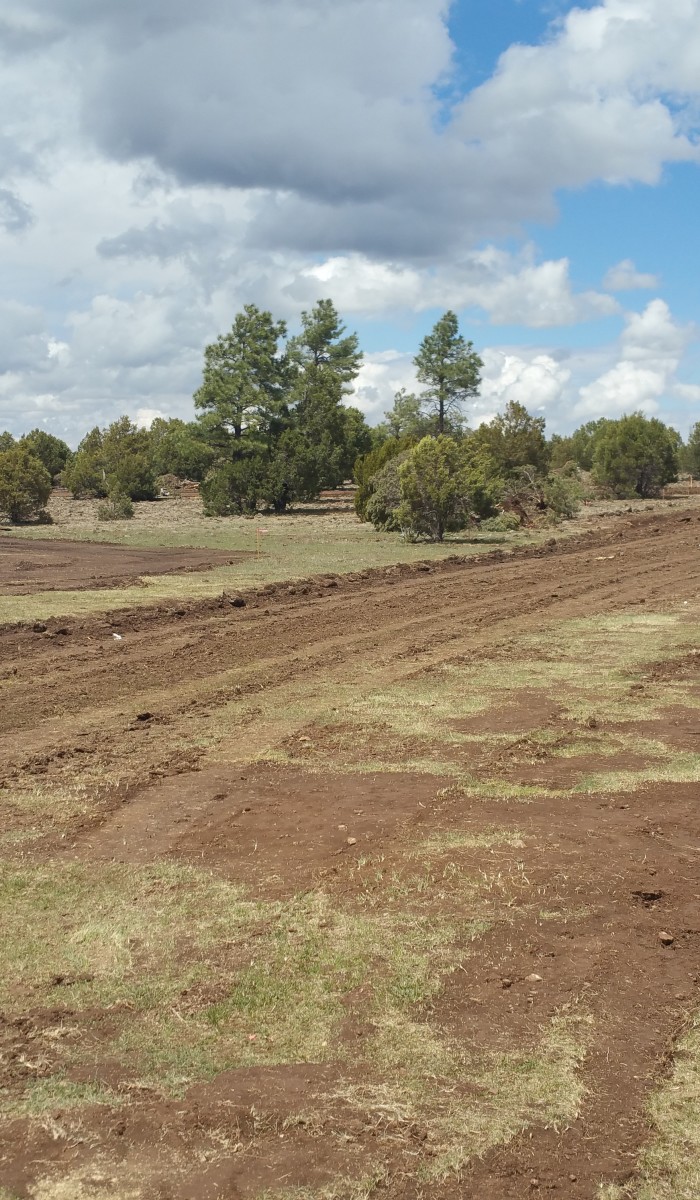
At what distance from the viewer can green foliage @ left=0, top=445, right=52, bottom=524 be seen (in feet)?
153

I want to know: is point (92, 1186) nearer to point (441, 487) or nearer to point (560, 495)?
point (441, 487)

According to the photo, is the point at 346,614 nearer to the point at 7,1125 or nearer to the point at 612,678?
the point at 612,678

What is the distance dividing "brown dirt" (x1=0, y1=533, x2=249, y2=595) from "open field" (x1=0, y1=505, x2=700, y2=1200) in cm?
1016

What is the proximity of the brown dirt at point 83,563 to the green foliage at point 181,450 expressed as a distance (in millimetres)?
20850

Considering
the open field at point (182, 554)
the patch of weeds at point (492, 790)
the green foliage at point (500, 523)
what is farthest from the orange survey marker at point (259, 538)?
the patch of weeds at point (492, 790)

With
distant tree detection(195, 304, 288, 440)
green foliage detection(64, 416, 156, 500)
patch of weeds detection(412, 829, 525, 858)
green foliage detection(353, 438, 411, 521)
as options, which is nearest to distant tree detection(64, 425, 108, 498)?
green foliage detection(64, 416, 156, 500)

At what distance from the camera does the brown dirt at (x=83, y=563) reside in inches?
880

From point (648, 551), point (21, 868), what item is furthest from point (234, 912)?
point (648, 551)

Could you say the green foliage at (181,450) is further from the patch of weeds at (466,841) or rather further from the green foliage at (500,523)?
the patch of weeds at (466,841)

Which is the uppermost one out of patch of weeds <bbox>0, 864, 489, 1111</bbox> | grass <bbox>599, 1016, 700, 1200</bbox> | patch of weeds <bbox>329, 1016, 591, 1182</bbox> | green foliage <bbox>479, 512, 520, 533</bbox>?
green foliage <bbox>479, 512, 520, 533</bbox>

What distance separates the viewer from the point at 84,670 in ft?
42.0

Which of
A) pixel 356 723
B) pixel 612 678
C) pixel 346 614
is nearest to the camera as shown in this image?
pixel 356 723

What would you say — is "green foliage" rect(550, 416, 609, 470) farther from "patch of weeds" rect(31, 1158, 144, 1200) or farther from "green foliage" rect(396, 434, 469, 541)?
"patch of weeds" rect(31, 1158, 144, 1200)

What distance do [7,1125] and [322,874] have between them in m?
2.65
